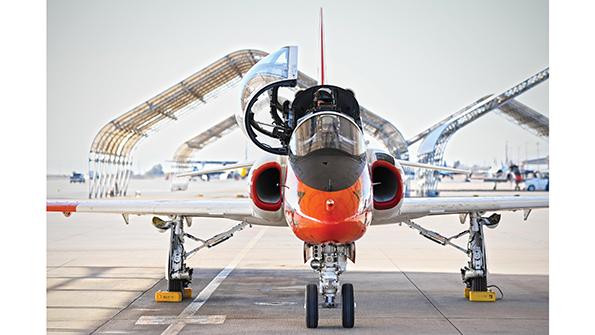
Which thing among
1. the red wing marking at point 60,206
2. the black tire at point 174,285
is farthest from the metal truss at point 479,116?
the red wing marking at point 60,206

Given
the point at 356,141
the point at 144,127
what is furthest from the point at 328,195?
the point at 144,127

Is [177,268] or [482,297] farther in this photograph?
[177,268]

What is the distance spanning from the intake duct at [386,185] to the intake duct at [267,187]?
42.4 inches

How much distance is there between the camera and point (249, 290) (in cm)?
1123

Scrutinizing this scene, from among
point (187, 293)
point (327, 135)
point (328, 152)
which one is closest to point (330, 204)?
point (328, 152)

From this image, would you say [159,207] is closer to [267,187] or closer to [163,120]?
[267,187]

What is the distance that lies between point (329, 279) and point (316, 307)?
1.44 ft

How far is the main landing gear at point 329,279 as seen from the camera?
26.9 feet

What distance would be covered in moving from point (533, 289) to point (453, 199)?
223cm

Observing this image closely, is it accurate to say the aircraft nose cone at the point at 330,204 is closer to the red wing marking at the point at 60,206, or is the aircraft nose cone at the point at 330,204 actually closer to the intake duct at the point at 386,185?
the intake duct at the point at 386,185

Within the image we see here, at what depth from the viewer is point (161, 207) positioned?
1048 cm

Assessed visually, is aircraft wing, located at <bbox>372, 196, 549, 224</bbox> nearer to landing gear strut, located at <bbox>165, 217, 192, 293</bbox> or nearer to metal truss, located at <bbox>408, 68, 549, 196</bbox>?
landing gear strut, located at <bbox>165, 217, 192, 293</bbox>

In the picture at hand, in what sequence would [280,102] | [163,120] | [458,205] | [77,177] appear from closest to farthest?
[280,102] → [458,205] → [163,120] → [77,177]

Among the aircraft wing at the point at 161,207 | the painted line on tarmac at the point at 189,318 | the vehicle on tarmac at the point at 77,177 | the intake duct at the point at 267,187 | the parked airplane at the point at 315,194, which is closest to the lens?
the parked airplane at the point at 315,194
